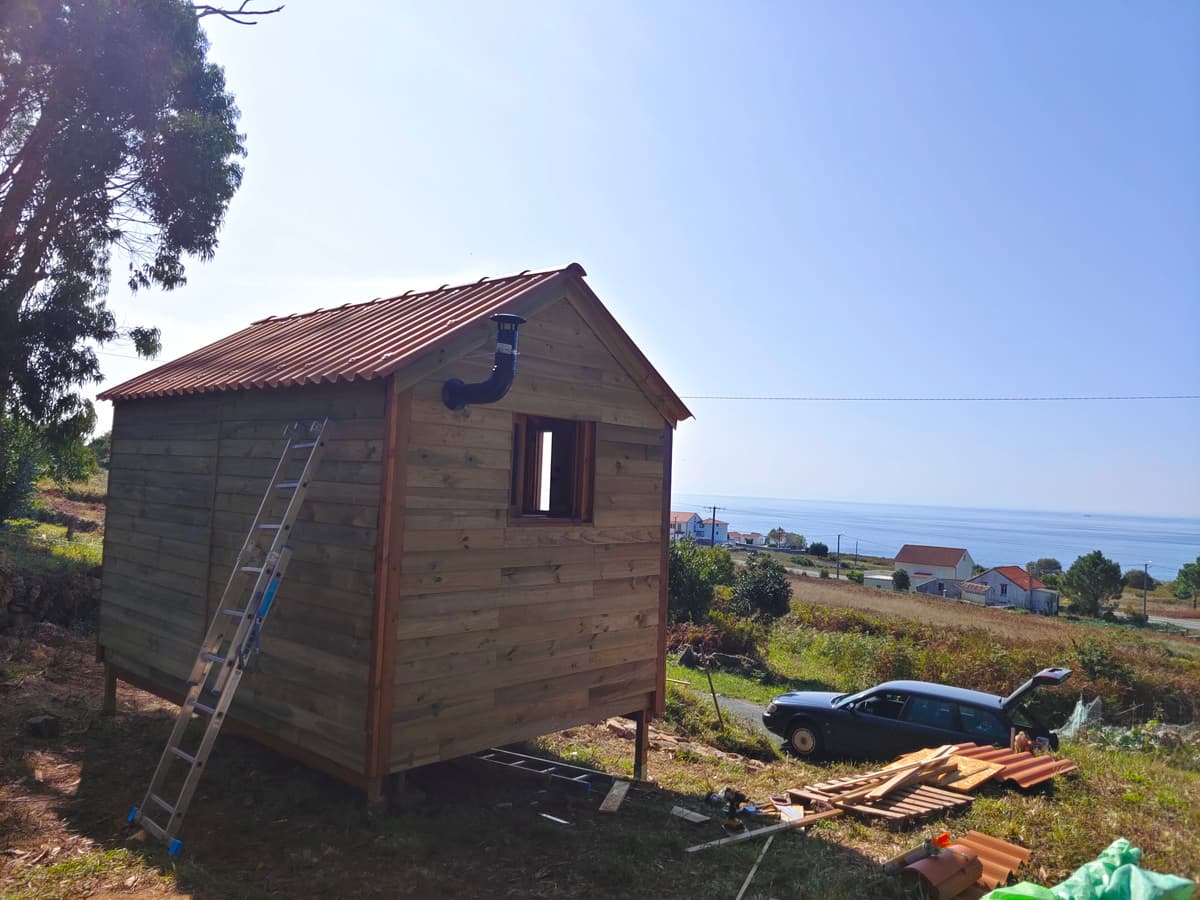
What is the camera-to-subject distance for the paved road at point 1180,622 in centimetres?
5073

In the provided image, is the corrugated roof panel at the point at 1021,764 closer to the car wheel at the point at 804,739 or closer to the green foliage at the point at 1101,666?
the car wheel at the point at 804,739

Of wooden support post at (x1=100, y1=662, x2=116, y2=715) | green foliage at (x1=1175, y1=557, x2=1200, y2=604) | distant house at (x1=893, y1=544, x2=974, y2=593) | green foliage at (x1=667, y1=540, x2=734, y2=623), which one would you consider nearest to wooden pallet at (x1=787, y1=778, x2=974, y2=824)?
wooden support post at (x1=100, y1=662, x2=116, y2=715)

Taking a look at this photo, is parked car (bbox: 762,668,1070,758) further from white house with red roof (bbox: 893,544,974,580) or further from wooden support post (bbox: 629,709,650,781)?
white house with red roof (bbox: 893,544,974,580)

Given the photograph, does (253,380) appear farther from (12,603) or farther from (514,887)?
(12,603)

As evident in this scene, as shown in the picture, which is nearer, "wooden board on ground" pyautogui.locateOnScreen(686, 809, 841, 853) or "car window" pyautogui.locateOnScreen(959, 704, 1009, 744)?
"wooden board on ground" pyautogui.locateOnScreen(686, 809, 841, 853)

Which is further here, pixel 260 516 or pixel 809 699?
pixel 809 699

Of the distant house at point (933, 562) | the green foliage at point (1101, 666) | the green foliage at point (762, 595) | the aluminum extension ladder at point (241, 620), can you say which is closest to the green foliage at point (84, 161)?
the aluminum extension ladder at point (241, 620)

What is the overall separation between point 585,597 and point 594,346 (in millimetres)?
2753

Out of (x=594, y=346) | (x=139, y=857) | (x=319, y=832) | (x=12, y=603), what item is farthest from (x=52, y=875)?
(x=12, y=603)

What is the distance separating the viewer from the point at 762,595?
1131 inches

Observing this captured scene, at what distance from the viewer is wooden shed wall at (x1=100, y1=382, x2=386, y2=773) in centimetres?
661

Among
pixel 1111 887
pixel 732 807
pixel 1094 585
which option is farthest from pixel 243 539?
pixel 1094 585

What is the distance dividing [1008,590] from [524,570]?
73202 mm

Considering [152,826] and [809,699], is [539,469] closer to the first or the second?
[152,826]
